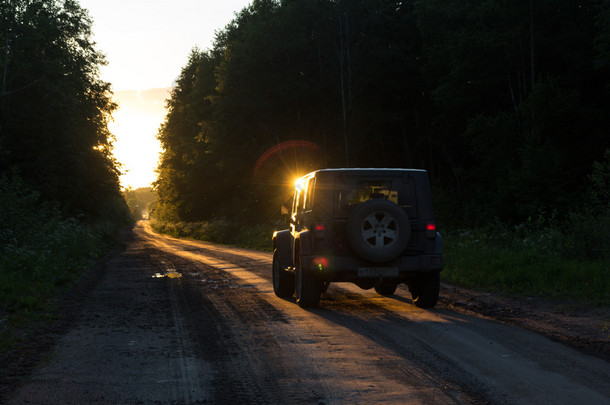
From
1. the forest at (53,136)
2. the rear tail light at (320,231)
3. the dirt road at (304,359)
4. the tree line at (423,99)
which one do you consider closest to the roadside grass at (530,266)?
the dirt road at (304,359)

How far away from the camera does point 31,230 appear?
20.5 meters

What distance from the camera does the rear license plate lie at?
9656 millimetres

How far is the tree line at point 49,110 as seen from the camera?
29.9m

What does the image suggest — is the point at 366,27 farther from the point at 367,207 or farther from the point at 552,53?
the point at 367,207

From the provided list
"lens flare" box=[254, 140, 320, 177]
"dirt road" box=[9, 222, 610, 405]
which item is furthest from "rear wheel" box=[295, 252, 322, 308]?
"lens flare" box=[254, 140, 320, 177]

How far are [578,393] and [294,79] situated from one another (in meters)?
38.6

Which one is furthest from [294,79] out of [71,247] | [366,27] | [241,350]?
[241,350]

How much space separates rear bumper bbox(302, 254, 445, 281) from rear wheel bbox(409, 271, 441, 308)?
40 cm

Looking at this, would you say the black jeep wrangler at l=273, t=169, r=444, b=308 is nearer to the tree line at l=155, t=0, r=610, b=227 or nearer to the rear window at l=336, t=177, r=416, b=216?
the rear window at l=336, t=177, r=416, b=216

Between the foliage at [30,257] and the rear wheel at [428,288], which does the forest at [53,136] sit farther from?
the rear wheel at [428,288]

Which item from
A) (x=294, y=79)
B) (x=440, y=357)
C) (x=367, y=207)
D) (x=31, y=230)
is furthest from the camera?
(x=294, y=79)

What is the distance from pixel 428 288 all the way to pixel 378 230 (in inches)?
61.5

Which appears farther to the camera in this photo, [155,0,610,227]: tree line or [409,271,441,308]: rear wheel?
[155,0,610,227]: tree line

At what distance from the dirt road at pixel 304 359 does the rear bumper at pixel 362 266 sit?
2.10ft
